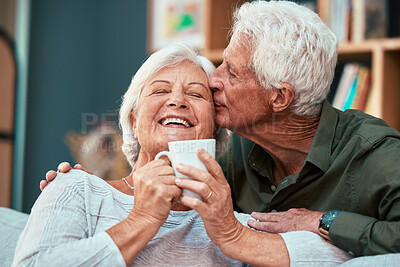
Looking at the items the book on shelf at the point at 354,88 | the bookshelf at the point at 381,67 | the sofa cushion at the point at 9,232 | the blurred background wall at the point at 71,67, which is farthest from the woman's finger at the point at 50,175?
the blurred background wall at the point at 71,67

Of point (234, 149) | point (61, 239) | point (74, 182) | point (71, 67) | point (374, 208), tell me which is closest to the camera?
point (61, 239)

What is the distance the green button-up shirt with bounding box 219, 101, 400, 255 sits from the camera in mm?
1243

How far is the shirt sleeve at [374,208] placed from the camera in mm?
1222

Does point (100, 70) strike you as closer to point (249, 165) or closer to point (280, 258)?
point (249, 165)

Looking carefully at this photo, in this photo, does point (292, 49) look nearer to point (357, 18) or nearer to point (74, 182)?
point (74, 182)

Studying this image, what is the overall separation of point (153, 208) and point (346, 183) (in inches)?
25.9

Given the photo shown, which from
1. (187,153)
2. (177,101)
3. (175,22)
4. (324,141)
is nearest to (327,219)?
(324,141)

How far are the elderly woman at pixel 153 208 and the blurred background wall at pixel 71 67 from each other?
1970 millimetres

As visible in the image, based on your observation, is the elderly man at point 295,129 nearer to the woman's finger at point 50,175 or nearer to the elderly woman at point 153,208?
the elderly woman at point 153,208

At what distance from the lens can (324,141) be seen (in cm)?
158

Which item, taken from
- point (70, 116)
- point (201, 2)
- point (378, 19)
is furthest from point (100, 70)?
point (378, 19)

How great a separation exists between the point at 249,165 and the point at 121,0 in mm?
2510

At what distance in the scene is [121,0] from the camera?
3.85 meters

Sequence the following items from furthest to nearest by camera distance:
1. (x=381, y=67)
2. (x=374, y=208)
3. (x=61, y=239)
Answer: (x=381, y=67) → (x=374, y=208) → (x=61, y=239)
